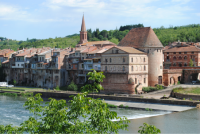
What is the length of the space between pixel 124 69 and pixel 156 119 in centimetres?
1785

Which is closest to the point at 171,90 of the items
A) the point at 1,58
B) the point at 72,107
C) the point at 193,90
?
the point at 193,90

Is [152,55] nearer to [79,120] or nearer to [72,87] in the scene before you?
[72,87]

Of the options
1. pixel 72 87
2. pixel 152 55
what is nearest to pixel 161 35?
pixel 152 55

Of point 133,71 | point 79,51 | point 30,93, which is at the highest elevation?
point 79,51

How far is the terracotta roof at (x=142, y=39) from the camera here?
5666 centimetres

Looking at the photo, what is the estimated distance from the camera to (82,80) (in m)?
64.5

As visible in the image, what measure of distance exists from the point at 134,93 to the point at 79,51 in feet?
56.9

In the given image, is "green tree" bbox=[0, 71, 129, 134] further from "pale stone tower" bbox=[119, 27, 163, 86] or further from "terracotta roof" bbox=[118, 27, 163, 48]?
"terracotta roof" bbox=[118, 27, 163, 48]

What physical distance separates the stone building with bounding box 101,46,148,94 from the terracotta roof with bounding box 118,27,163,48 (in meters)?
2.07

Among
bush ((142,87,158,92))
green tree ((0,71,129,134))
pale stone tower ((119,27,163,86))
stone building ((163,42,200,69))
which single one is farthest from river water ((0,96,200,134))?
stone building ((163,42,200,69))

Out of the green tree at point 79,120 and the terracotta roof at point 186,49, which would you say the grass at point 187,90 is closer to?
the terracotta roof at point 186,49

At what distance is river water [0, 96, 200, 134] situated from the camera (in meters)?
32.3

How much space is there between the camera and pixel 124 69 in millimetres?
54219

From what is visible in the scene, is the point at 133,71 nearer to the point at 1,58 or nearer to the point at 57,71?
the point at 57,71
